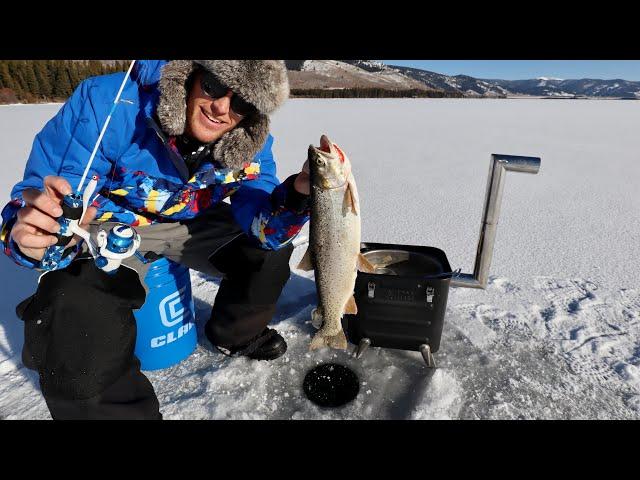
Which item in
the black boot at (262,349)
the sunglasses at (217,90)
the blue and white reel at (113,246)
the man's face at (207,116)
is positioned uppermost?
the sunglasses at (217,90)

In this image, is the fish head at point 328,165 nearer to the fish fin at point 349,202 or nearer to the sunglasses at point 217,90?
the fish fin at point 349,202

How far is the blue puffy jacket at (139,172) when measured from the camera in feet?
6.14

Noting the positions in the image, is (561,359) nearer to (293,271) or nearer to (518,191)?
(293,271)

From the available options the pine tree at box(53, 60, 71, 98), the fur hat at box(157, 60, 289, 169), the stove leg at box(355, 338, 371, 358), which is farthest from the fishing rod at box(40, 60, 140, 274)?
the pine tree at box(53, 60, 71, 98)

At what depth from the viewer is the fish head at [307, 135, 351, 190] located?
153cm

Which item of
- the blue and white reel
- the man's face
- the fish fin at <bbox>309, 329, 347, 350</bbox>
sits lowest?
the fish fin at <bbox>309, 329, 347, 350</bbox>

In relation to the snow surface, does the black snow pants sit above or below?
above

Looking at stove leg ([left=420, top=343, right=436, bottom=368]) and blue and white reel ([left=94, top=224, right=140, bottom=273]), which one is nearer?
blue and white reel ([left=94, top=224, right=140, bottom=273])

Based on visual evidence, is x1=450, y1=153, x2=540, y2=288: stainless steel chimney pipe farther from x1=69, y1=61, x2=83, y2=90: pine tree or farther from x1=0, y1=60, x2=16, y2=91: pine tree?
x1=0, y1=60, x2=16, y2=91: pine tree

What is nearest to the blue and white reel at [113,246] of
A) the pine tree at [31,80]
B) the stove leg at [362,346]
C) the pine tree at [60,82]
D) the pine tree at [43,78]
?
the stove leg at [362,346]

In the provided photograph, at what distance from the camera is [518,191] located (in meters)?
5.73

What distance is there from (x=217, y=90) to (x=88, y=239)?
914 mm

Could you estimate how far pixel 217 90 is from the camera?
6.46ft

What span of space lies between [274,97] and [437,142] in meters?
7.89
